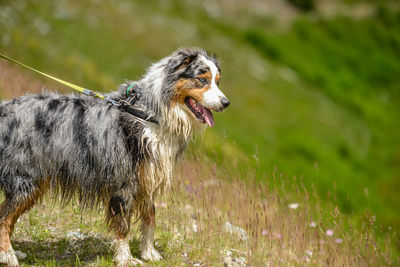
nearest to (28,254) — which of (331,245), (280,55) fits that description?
(331,245)

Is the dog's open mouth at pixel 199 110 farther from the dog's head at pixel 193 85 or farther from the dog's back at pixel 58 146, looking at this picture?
the dog's back at pixel 58 146

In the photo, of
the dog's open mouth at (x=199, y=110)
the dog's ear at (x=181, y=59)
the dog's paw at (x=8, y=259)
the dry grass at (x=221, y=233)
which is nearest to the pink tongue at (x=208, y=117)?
the dog's open mouth at (x=199, y=110)

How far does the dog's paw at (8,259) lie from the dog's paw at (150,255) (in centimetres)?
113

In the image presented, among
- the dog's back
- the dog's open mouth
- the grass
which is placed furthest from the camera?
the grass

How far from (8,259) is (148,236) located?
4.09ft

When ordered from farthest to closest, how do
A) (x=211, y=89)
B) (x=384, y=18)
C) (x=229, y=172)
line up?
1. (x=384, y=18)
2. (x=229, y=172)
3. (x=211, y=89)

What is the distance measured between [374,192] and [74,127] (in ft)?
43.1

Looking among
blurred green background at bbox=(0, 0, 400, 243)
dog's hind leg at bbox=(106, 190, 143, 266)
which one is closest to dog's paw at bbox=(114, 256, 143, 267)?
dog's hind leg at bbox=(106, 190, 143, 266)

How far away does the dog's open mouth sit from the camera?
4414mm

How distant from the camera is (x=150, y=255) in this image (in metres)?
4.71

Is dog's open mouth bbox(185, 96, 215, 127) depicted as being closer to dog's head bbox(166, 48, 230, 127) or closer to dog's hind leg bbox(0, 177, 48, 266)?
dog's head bbox(166, 48, 230, 127)

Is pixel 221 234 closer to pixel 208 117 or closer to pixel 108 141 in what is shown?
pixel 208 117

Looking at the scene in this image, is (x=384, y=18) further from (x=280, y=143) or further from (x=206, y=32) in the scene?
(x=280, y=143)

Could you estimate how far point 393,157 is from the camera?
18906 mm
